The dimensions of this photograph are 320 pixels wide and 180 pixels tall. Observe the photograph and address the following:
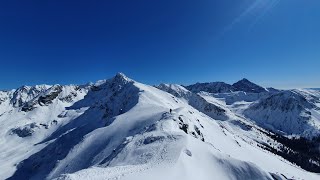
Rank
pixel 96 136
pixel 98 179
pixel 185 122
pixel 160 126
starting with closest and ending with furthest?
pixel 98 179 → pixel 160 126 → pixel 185 122 → pixel 96 136

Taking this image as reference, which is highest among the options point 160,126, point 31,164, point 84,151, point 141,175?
point 160,126

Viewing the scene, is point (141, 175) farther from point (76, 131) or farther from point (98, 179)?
point (76, 131)

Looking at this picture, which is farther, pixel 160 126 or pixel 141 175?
pixel 160 126

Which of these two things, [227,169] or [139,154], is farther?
[139,154]

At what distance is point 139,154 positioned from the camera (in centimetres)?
5928

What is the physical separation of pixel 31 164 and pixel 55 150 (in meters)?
13.5

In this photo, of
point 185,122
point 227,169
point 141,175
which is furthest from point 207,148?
point 185,122

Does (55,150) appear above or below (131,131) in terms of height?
below

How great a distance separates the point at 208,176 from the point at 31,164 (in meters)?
129

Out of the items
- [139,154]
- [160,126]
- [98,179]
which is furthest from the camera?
[160,126]

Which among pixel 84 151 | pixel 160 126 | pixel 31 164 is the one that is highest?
pixel 160 126

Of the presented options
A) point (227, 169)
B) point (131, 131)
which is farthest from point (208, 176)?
point (131, 131)

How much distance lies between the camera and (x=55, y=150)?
157 m

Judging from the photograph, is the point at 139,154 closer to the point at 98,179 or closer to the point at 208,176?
the point at 208,176
